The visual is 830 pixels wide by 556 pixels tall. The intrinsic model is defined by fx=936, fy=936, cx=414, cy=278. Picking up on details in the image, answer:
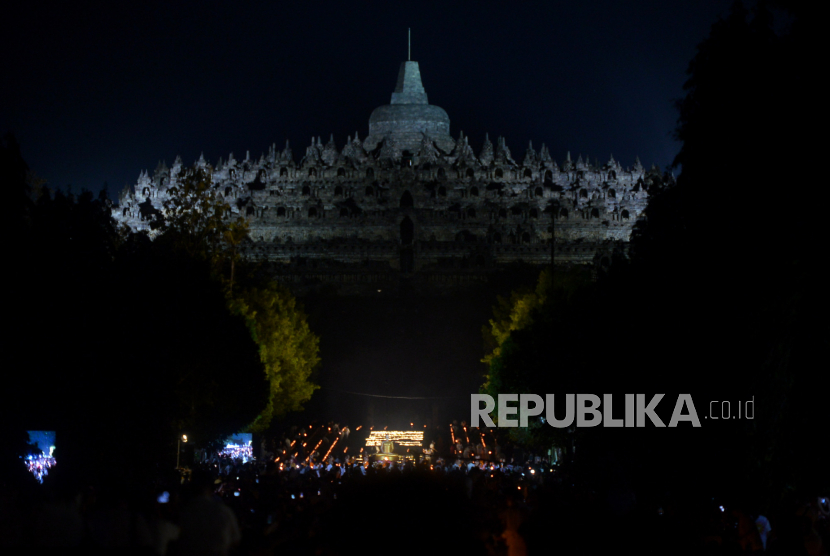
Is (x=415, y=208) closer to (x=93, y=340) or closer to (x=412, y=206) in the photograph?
(x=412, y=206)

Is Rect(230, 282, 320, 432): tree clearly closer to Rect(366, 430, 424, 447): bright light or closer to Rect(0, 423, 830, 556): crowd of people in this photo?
Rect(366, 430, 424, 447): bright light

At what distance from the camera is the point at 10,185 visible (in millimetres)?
23688

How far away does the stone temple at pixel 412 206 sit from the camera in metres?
84.2

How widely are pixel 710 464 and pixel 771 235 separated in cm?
620

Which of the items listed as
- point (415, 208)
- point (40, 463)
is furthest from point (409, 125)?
point (40, 463)

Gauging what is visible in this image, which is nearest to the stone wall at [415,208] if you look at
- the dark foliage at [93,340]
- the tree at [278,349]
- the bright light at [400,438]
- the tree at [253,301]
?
the tree at [253,301]

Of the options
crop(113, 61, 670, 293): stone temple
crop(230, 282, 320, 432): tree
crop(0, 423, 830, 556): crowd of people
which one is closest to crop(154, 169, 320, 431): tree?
crop(230, 282, 320, 432): tree

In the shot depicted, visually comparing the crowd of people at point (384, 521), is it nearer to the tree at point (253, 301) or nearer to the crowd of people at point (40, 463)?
the crowd of people at point (40, 463)

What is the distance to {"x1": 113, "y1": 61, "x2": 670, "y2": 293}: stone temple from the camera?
276 feet

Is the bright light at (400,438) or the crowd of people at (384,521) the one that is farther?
the bright light at (400,438)

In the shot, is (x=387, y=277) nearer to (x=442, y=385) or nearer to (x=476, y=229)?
(x=476, y=229)

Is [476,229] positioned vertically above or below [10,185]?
above

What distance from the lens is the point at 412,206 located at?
9619cm

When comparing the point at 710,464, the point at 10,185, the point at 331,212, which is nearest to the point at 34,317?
the point at 10,185
